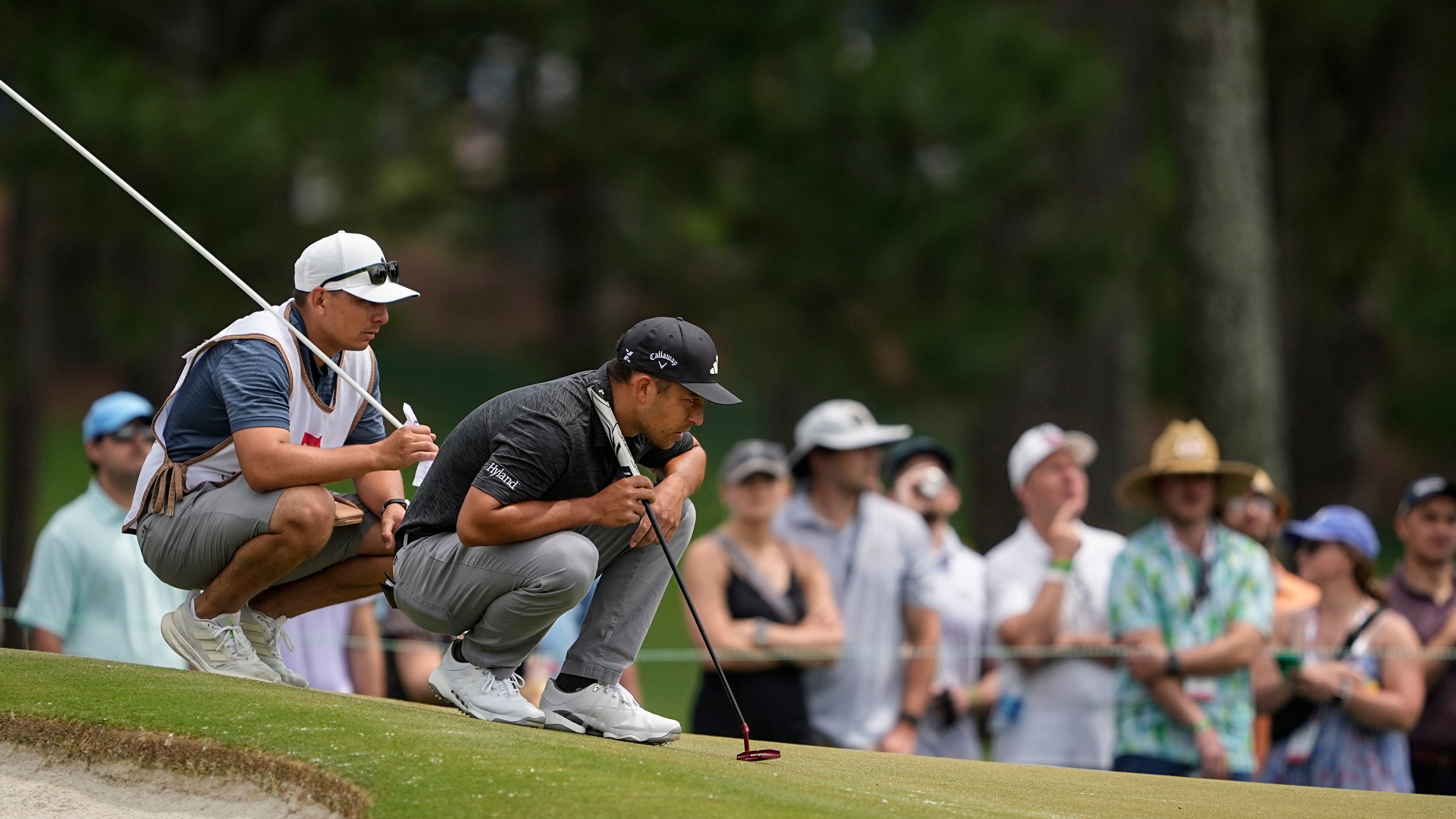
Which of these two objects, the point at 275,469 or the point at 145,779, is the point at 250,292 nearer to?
the point at 275,469

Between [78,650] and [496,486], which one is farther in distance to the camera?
[78,650]

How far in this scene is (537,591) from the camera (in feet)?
17.3

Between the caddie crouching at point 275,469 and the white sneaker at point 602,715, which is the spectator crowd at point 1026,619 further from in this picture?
the white sneaker at point 602,715

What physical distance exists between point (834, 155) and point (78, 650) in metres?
7.46

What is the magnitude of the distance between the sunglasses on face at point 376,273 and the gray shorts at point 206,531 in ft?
2.36

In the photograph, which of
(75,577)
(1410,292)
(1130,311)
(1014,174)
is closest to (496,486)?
(75,577)

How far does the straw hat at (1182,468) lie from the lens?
7.73m

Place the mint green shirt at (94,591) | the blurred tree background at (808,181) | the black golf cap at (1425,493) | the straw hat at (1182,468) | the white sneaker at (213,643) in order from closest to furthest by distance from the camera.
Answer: the white sneaker at (213,643) < the mint green shirt at (94,591) < the straw hat at (1182,468) < the black golf cap at (1425,493) < the blurred tree background at (808,181)

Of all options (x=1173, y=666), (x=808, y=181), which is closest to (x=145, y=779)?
(x=1173, y=666)

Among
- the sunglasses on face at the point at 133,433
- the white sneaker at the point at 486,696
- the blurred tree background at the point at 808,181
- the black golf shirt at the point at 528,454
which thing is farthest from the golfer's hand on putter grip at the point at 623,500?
the blurred tree background at the point at 808,181

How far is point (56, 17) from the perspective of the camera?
12492 millimetres

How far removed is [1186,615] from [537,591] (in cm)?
335

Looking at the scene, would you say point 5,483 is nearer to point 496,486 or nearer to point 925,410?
point 925,410

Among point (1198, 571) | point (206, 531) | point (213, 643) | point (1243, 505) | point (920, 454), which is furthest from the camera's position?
point (920, 454)
